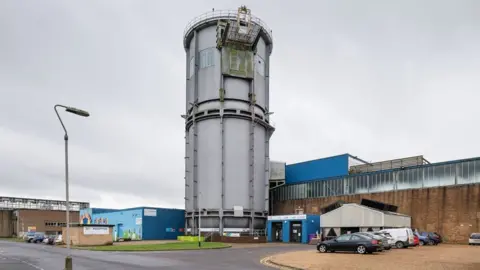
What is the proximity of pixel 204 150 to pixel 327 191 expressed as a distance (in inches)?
847

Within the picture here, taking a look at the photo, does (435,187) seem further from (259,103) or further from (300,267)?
(300,267)

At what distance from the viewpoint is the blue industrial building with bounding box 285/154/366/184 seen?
73875 mm

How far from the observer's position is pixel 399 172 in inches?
2361

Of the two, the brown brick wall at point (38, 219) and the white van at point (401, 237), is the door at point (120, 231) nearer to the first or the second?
the brown brick wall at point (38, 219)

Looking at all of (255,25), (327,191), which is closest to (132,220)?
(327,191)

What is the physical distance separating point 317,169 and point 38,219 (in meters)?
89.8

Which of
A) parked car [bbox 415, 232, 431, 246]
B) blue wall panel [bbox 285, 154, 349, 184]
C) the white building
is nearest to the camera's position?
parked car [bbox 415, 232, 431, 246]

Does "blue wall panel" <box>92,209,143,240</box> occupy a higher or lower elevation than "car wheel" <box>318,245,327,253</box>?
lower

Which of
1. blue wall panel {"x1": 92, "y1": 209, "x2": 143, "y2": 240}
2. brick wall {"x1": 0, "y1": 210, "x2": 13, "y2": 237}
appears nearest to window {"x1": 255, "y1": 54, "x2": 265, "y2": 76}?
blue wall panel {"x1": 92, "y1": 209, "x2": 143, "y2": 240}

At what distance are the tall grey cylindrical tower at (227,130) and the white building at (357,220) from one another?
52.1ft

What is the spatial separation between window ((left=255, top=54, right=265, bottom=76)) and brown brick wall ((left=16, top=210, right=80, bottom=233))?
3477 inches

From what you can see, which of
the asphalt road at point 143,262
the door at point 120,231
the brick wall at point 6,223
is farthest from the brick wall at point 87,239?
the brick wall at point 6,223

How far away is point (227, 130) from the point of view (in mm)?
68188

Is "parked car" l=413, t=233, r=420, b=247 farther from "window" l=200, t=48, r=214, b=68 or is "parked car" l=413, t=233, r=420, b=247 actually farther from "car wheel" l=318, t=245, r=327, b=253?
"window" l=200, t=48, r=214, b=68
